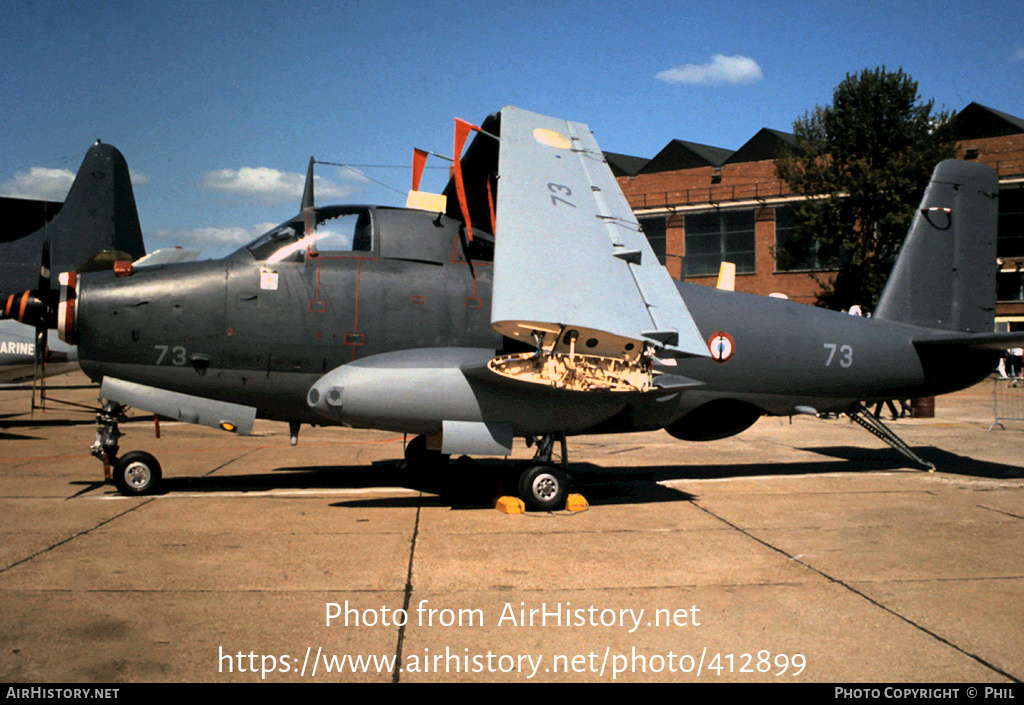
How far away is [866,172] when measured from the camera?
39.6m

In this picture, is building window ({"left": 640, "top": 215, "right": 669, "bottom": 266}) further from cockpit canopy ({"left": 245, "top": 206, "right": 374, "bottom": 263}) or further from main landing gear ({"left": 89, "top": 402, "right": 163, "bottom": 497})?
main landing gear ({"left": 89, "top": 402, "right": 163, "bottom": 497})

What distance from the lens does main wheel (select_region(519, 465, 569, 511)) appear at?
7.72 m

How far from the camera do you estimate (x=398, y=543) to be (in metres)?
6.39

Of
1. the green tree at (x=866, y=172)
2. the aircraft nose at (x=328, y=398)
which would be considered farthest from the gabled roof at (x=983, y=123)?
the aircraft nose at (x=328, y=398)

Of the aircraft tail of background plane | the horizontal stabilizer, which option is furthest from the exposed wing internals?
the aircraft tail of background plane

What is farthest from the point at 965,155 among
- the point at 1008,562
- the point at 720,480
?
the point at 1008,562

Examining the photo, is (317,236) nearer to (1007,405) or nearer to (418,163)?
(418,163)

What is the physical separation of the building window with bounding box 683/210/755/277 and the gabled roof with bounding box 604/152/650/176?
8.41 meters

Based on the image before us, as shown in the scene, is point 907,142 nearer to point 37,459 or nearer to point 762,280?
point 762,280

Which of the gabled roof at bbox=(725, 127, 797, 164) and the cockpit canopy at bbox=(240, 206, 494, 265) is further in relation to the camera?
the gabled roof at bbox=(725, 127, 797, 164)

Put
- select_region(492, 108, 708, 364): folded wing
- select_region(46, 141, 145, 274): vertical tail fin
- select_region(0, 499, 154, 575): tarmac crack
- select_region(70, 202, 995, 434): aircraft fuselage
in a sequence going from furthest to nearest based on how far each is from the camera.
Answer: select_region(46, 141, 145, 274): vertical tail fin
select_region(70, 202, 995, 434): aircraft fuselage
select_region(492, 108, 708, 364): folded wing
select_region(0, 499, 154, 575): tarmac crack

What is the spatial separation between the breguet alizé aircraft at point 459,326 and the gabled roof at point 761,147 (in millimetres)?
44485

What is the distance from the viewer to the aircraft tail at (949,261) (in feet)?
35.2

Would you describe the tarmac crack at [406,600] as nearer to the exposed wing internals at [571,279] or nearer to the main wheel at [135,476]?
the exposed wing internals at [571,279]
